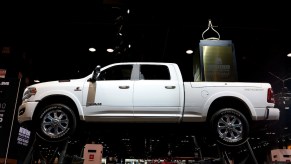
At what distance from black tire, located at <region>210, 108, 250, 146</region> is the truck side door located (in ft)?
5.75

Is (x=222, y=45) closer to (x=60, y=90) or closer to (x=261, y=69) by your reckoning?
(x=60, y=90)

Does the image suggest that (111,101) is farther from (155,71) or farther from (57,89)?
(155,71)

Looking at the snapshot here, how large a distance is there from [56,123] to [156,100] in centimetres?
207

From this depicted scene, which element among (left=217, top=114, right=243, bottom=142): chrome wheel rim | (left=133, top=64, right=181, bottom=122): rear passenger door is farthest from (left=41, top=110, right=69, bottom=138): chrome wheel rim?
(left=217, top=114, right=243, bottom=142): chrome wheel rim

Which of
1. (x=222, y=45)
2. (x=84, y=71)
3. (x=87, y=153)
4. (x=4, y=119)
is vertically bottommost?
(x=87, y=153)

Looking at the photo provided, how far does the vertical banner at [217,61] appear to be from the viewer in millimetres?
7457

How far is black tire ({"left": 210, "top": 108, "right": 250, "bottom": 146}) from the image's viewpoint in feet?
21.2

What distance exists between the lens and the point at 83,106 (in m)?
6.69

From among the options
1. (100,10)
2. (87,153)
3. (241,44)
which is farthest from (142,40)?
(87,153)

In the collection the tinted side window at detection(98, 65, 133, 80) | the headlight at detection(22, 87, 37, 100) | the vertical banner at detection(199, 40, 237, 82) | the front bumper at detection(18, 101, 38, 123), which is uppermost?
the vertical banner at detection(199, 40, 237, 82)

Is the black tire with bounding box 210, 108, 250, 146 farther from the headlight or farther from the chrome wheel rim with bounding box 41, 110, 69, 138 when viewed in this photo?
the headlight

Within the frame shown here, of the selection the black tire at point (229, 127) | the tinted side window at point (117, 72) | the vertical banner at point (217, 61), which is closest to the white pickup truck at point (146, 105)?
the black tire at point (229, 127)

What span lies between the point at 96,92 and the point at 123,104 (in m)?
0.63

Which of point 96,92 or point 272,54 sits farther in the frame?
point 272,54
